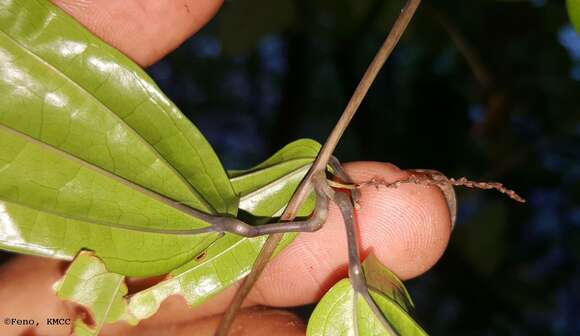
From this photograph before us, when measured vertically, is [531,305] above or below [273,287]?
below

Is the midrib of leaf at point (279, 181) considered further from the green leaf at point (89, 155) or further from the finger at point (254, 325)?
the finger at point (254, 325)

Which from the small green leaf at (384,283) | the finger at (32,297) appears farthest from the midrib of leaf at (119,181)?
the finger at (32,297)

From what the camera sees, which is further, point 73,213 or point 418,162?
point 418,162

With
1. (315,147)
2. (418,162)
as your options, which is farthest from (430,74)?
(315,147)

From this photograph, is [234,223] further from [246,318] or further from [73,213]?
[246,318]

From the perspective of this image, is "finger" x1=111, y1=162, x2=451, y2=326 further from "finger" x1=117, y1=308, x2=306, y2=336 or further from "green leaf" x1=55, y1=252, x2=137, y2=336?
"green leaf" x1=55, y1=252, x2=137, y2=336

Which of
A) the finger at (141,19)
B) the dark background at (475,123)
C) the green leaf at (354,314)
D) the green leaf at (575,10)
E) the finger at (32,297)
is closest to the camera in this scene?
the green leaf at (575,10)
